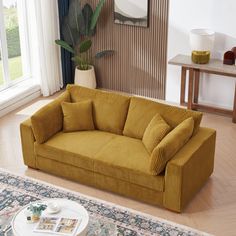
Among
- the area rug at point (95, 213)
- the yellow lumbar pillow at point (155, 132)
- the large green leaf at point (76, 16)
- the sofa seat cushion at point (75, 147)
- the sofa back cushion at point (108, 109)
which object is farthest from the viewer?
the large green leaf at point (76, 16)

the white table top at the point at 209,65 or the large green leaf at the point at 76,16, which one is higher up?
the large green leaf at the point at 76,16

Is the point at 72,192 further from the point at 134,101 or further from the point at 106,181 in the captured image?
the point at 134,101

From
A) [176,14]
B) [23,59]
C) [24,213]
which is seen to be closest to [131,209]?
[24,213]

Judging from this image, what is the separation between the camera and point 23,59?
788 cm

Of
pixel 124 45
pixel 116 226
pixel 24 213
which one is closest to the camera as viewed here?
pixel 24 213

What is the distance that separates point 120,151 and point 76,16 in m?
3.02

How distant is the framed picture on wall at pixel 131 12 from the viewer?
23.7 feet

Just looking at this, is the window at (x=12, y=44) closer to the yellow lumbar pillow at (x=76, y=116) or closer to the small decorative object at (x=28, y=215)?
the yellow lumbar pillow at (x=76, y=116)

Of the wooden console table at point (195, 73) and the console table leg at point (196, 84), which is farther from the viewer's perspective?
the console table leg at point (196, 84)

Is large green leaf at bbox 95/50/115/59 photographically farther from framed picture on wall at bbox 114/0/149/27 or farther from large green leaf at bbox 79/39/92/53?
framed picture on wall at bbox 114/0/149/27

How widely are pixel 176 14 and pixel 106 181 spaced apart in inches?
118

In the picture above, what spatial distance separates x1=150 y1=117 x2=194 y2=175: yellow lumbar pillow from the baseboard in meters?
3.11

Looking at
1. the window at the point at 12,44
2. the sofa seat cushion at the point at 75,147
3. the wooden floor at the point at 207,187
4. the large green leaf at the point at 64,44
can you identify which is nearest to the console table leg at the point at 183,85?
the wooden floor at the point at 207,187

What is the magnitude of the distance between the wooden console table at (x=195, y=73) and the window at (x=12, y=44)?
7.93 ft
